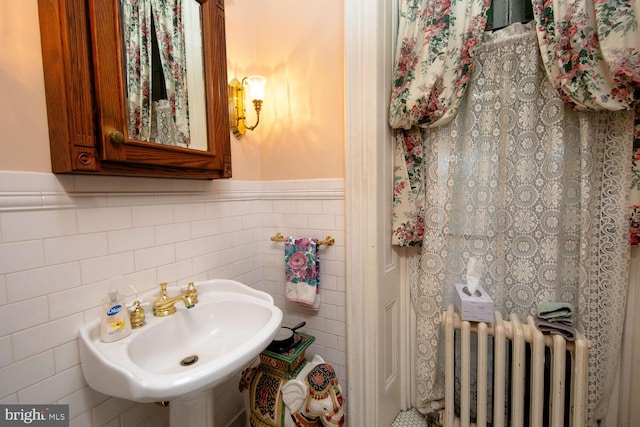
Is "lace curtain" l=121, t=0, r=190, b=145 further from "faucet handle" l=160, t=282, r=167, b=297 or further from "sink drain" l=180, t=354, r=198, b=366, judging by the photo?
"sink drain" l=180, t=354, r=198, b=366

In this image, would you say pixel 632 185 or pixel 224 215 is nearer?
pixel 632 185

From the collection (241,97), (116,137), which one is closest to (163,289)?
(116,137)

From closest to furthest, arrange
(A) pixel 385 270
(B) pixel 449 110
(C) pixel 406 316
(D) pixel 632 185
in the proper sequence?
1. (D) pixel 632 185
2. (B) pixel 449 110
3. (A) pixel 385 270
4. (C) pixel 406 316

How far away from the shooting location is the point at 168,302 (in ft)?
3.10

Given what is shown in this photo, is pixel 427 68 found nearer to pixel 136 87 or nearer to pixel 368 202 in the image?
pixel 368 202

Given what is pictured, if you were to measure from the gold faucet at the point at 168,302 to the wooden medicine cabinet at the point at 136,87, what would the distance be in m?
0.43

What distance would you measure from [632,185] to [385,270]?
96cm

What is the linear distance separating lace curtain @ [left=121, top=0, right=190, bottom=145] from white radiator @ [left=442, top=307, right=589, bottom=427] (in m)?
1.39

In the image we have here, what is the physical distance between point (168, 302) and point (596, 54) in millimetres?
1731

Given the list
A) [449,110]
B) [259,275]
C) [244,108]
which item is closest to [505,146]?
[449,110]

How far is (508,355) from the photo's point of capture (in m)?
1.26

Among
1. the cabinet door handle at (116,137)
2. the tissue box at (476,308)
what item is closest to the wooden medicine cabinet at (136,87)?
the cabinet door handle at (116,137)

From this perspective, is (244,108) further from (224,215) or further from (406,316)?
(406,316)

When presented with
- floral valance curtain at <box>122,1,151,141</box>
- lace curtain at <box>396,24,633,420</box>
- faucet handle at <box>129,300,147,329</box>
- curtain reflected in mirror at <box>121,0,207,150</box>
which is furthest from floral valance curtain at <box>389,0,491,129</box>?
faucet handle at <box>129,300,147,329</box>
